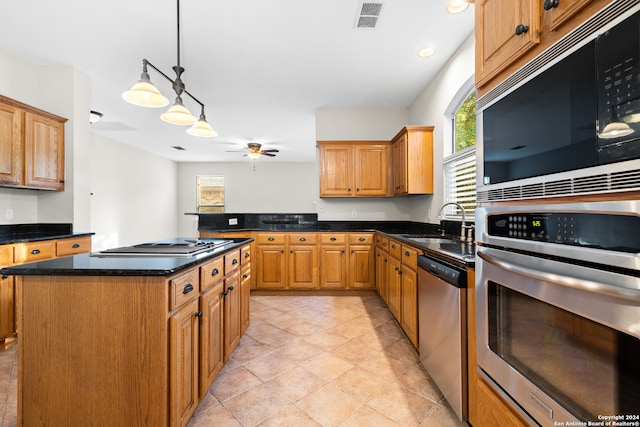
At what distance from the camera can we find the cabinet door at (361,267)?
3945mm

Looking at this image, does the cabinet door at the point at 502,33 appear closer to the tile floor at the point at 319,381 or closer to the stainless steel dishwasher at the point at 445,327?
the stainless steel dishwasher at the point at 445,327

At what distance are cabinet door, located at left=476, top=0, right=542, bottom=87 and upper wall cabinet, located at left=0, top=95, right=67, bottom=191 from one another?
403cm

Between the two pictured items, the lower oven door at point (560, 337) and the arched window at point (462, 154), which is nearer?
the lower oven door at point (560, 337)

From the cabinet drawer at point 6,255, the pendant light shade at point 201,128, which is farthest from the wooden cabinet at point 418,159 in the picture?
→ the cabinet drawer at point 6,255

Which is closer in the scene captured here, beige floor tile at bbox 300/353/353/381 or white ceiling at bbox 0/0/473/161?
beige floor tile at bbox 300/353/353/381

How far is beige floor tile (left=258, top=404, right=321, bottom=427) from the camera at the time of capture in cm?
159

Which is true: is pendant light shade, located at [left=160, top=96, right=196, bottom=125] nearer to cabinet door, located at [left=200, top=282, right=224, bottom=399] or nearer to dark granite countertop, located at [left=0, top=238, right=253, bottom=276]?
dark granite countertop, located at [left=0, top=238, right=253, bottom=276]

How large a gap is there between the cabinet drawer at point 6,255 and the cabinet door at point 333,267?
3155 millimetres

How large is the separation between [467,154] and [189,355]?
282 cm

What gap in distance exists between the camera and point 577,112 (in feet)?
2.52

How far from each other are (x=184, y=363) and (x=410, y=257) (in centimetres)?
181

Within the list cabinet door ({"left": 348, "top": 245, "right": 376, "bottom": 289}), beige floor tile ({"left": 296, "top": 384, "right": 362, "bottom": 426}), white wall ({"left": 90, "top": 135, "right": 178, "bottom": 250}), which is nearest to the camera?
beige floor tile ({"left": 296, "top": 384, "right": 362, "bottom": 426})

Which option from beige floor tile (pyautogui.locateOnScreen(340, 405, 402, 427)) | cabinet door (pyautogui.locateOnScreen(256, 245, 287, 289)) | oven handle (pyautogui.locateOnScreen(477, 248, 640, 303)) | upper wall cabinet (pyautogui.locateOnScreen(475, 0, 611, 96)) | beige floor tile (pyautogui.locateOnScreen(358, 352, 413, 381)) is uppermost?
upper wall cabinet (pyautogui.locateOnScreen(475, 0, 611, 96))

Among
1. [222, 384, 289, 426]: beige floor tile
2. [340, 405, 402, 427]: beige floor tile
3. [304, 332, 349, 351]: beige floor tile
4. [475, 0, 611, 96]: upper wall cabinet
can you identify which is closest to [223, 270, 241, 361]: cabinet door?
[222, 384, 289, 426]: beige floor tile
